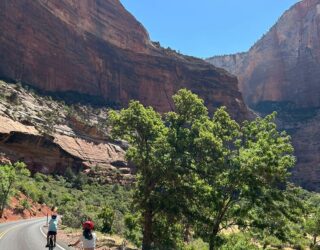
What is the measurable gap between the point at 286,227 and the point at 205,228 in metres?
3.84

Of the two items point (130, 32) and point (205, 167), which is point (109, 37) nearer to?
point (130, 32)

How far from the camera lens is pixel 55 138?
84062 millimetres

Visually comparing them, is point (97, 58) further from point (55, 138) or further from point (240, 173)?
point (240, 173)

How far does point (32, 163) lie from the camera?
3041 inches

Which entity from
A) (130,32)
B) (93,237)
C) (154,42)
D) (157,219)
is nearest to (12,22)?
(130,32)

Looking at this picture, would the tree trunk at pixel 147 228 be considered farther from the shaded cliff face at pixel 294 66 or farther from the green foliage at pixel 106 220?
the shaded cliff face at pixel 294 66

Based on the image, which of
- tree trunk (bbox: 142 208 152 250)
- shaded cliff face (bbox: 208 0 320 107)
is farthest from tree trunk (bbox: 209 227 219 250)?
shaded cliff face (bbox: 208 0 320 107)

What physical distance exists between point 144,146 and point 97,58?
112875 millimetres

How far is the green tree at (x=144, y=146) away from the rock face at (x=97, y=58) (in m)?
89.3

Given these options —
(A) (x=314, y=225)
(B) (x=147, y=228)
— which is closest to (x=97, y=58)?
(A) (x=314, y=225)

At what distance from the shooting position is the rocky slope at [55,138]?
75688mm

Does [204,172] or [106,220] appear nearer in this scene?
[204,172]

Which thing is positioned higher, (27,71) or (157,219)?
(27,71)

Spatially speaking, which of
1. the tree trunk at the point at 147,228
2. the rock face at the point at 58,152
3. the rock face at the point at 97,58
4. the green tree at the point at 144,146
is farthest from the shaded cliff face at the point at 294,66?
the tree trunk at the point at 147,228
